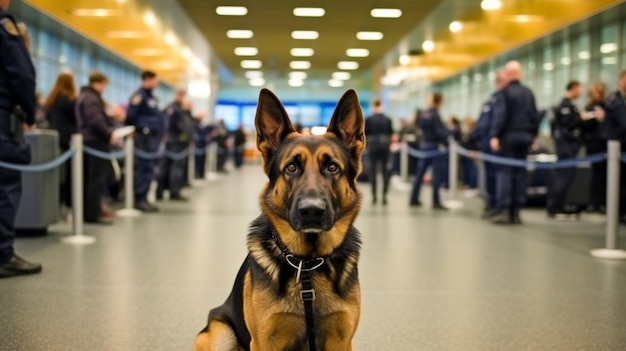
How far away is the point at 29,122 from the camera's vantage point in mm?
6023

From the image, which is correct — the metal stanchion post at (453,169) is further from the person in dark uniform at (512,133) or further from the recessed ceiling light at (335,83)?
the recessed ceiling light at (335,83)

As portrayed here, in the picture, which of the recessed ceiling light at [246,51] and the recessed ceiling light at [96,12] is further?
the recessed ceiling light at [246,51]

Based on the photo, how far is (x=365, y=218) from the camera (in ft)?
36.2

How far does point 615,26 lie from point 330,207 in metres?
17.6

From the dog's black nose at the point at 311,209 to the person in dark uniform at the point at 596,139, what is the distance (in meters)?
8.71

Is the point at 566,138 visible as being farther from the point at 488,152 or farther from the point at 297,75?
the point at 297,75

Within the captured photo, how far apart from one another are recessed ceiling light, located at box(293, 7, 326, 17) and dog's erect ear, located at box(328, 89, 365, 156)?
1369cm

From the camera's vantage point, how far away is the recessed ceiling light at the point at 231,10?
1645 centimetres

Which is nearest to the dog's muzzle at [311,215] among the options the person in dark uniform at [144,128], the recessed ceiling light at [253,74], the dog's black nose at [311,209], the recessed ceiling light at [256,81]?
the dog's black nose at [311,209]

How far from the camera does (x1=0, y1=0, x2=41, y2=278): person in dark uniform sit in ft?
18.4

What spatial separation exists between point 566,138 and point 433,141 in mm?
2837

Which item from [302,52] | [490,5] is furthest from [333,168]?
[302,52]

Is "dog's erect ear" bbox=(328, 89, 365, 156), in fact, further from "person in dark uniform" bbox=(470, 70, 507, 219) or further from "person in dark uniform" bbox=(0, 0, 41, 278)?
"person in dark uniform" bbox=(470, 70, 507, 219)

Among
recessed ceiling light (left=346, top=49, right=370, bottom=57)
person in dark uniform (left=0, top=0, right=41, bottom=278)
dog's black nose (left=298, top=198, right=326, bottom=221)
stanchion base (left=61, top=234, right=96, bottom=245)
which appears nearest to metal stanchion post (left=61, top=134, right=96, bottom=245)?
stanchion base (left=61, top=234, right=96, bottom=245)
